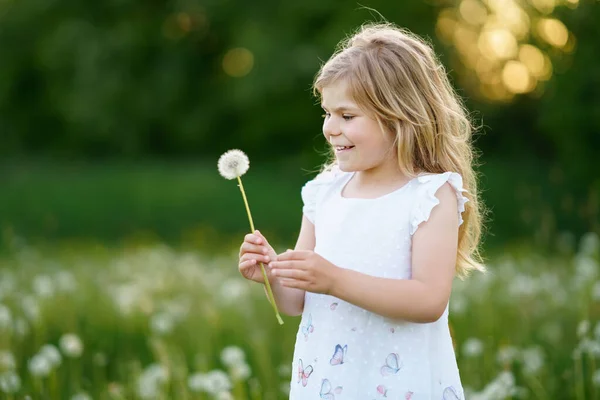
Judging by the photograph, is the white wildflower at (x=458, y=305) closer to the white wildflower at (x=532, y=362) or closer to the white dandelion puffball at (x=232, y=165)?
the white wildflower at (x=532, y=362)

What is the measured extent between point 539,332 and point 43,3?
2114 cm

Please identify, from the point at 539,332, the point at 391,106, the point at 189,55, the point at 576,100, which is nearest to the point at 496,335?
the point at 539,332

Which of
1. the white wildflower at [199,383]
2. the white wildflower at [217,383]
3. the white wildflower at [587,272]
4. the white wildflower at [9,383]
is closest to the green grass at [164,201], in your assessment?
the white wildflower at [587,272]

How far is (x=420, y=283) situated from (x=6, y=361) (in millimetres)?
1989

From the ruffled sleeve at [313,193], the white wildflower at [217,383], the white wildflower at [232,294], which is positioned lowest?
the white wildflower at [232,294]

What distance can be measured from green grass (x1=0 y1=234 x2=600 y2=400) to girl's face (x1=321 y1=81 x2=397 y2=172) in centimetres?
108

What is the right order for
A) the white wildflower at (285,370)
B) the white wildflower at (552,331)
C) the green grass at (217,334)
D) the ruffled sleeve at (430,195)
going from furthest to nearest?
the white wildflower at (552,331) < the white wildflower at (285,370) < the green grass at (217,334) < the ruffled sleeve at (430,195)

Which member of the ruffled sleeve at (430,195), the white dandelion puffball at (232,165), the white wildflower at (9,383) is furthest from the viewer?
the white wildflower at (9,383)

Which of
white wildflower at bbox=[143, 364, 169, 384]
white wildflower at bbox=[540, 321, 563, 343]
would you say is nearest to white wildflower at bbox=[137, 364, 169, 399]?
white wildflower at bbox=[143, 364, 169, 384]

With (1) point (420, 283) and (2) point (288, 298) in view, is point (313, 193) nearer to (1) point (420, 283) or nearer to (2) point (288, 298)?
(2) point (288, 298)

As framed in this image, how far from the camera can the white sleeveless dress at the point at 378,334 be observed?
230 cm

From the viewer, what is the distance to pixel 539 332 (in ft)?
14.8

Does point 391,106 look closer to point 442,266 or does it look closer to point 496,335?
point 442,266

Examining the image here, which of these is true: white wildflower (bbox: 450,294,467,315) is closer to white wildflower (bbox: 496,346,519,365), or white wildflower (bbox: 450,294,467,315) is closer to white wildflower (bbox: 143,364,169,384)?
white wildflower (bbox: 496,346,519,365)
